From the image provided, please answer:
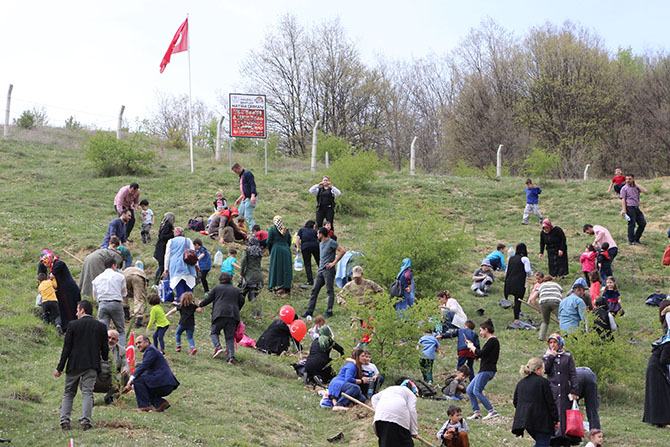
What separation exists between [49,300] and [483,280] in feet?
34.3

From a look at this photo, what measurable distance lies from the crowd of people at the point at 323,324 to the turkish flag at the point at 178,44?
11.4m

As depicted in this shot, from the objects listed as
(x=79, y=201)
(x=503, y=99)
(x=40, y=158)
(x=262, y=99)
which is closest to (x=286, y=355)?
(x=79, y=201)

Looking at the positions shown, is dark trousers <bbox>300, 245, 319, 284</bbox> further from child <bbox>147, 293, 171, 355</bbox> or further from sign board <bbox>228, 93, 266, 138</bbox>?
sign board <bbox>228, 93, 266, 138</bbox>

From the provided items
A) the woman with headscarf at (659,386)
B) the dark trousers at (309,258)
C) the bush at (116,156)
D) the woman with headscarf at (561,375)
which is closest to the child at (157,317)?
the woman with headscarf at (561,375)

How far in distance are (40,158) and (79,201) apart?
24.1 ft

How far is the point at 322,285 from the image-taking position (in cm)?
1659

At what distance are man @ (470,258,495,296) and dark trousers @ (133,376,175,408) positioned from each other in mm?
10574

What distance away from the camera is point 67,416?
9094 millimetres

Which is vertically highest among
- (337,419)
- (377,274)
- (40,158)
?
(40,158)

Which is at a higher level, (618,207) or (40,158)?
(40,158)

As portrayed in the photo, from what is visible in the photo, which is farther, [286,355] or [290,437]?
[286,355]

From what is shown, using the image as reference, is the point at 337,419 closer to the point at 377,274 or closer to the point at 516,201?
the point at 377,274

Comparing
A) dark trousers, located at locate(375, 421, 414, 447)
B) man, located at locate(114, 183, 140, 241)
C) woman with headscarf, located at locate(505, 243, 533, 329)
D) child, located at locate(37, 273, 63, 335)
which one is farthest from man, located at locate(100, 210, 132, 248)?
dark trousers, located at locate(375, 421, 414, 447)

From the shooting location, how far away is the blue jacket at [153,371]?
1001 centimetres
